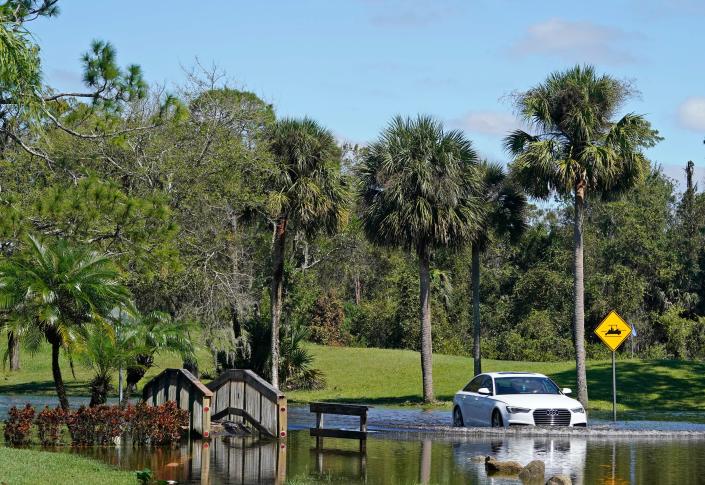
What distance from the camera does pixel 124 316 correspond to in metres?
25.8

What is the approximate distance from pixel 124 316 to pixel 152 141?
45.3 ft

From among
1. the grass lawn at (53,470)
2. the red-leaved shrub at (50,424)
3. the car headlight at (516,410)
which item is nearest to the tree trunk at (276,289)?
the car headlight at (516,410)

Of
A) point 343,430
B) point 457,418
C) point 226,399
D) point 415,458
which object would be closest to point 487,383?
point 457,418

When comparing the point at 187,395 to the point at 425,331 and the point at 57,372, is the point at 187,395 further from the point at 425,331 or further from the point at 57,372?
the point at 425,331

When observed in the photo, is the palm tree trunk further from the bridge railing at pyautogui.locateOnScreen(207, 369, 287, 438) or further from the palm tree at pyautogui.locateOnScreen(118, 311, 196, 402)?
the bridge railing at pyautogui.locateOnScreen(207, 369, 287, 438)

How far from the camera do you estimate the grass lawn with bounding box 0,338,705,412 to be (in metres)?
43.1

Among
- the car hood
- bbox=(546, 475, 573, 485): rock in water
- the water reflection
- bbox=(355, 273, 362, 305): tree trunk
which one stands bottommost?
the water reflection

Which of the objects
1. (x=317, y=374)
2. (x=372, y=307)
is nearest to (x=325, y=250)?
(x=372, y=307)

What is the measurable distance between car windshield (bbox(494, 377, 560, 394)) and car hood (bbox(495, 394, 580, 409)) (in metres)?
0.37

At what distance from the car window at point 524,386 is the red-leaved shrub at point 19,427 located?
1053 cm

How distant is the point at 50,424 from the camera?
2125 centimetres

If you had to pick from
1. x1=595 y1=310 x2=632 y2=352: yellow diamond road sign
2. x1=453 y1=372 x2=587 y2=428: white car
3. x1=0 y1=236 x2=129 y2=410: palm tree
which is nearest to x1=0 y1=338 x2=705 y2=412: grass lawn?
x1=595 y1=310 x2=632 y2=352: yellow diamond road sign

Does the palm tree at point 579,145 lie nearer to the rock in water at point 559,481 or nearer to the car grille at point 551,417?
the car grille at point 551,417

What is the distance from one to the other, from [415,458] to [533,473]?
3517 mm
